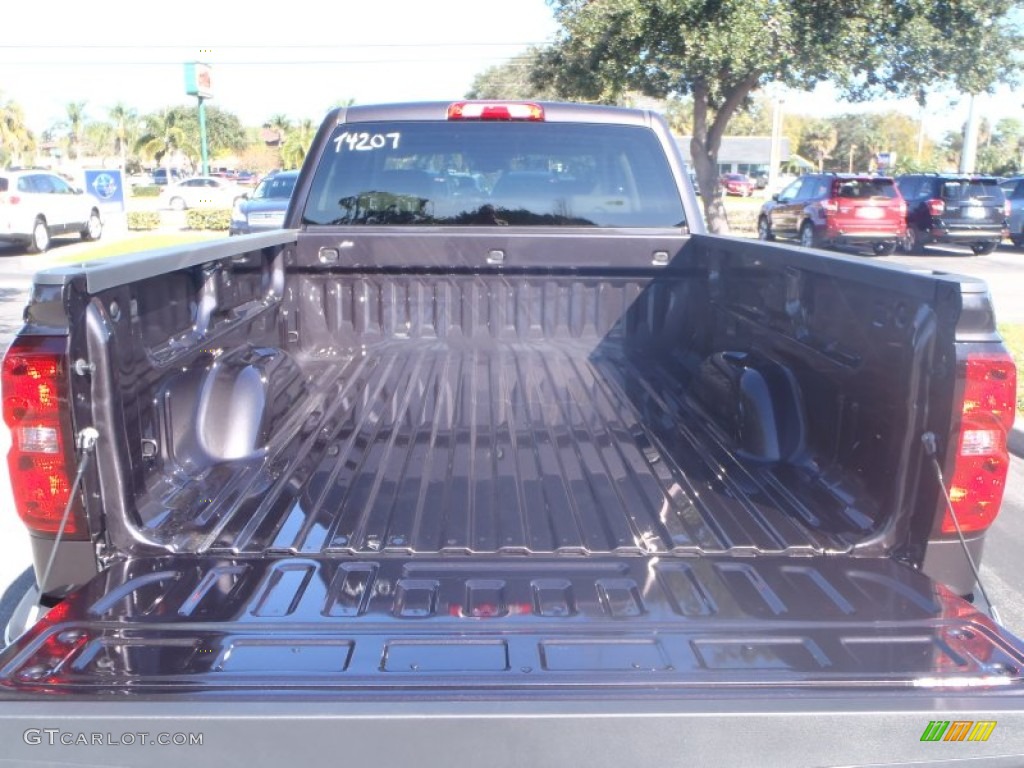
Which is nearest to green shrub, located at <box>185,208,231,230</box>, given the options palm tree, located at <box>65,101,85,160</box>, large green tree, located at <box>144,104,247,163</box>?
large green tree, located at <box>144,104,247,163</box>

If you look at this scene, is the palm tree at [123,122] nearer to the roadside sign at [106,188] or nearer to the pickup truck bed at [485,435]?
the roadside sign at [106,188]

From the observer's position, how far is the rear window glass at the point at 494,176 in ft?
14.6

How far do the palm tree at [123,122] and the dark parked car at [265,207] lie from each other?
58.3 meters

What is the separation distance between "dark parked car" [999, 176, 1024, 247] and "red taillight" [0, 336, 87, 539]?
24580 mm

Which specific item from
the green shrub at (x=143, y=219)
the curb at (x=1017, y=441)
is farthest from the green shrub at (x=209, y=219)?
the curb at (x=1017, y=441)

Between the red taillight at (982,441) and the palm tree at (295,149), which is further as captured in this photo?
the palm tree at (295,149)

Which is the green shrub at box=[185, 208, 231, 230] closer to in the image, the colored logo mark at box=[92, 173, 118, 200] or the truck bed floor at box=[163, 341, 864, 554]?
the colored logo mark at box=[92, 173, 118, 200]

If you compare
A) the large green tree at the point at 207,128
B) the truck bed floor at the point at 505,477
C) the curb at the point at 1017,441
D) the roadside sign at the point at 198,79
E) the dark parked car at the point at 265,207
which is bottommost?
→ the curb at the point at 1017,441

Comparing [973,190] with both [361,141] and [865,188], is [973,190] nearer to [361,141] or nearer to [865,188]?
[865,188]

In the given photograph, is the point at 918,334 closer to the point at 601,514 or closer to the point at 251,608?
the point at 601,514

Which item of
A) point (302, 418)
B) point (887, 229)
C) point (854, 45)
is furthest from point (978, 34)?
point (302, 418)

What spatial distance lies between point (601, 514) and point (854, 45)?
53.9ft

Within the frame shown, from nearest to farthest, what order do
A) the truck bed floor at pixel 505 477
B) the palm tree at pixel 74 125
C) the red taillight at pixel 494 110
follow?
the truck bed floor at pixel 505 477, the red taillight at pixel 494 110, the palm tree at pixel 74 125

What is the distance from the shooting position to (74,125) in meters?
75.4
